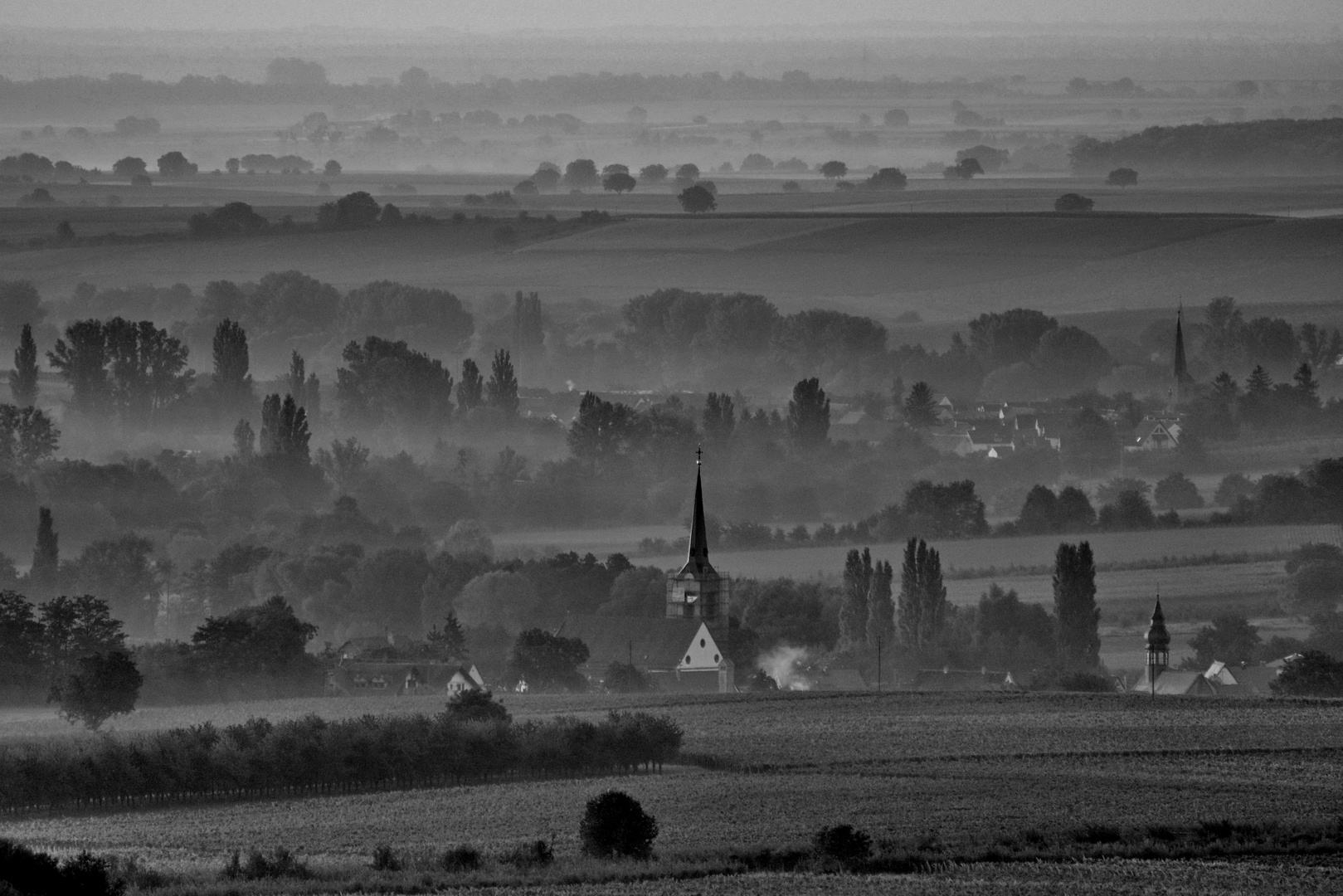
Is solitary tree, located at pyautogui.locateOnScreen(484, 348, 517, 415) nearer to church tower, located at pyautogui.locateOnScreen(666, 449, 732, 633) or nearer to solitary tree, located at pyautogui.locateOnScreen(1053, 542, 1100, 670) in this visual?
church tower, located at pyautogui.locateOnScreen(666, 449, 732, 633)

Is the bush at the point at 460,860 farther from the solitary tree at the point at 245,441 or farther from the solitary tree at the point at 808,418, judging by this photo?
the solitary tree at the point at 808,418

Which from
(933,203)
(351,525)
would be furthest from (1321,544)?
(933,203)

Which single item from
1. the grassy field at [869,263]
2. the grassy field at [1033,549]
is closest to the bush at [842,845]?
the grassy field at [1033,549]

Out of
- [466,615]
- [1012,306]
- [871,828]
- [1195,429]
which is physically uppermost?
[1012,306]

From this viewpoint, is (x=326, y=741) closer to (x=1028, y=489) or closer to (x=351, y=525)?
(x=351, y=525)

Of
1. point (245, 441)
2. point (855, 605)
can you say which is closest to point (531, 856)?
point (855, 605)

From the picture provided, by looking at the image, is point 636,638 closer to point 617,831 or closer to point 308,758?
point 308,758
